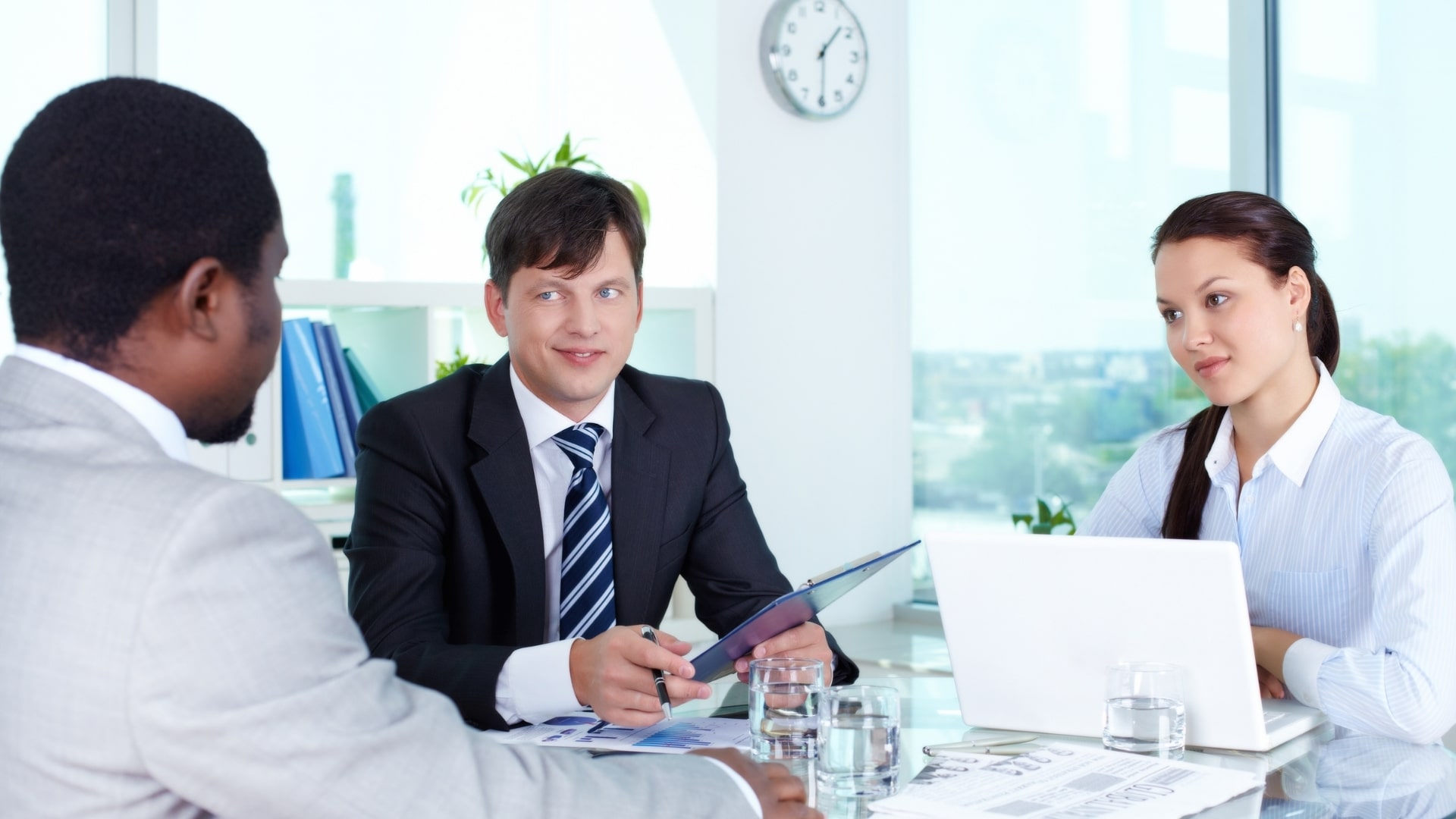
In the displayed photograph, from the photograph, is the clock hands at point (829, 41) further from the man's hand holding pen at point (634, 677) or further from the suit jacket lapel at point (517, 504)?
the man's hand holding pen at point (634, 677)

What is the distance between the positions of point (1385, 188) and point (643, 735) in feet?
10.7

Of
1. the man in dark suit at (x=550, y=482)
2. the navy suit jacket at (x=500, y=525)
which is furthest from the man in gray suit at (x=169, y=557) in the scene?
the man in dark suit at (x=550, y=482)

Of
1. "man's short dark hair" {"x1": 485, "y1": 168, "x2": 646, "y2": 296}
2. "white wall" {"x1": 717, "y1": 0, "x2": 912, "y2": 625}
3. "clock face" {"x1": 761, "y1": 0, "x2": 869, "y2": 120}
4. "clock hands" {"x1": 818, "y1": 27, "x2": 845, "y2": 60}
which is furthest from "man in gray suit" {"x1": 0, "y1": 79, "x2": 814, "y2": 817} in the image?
"clock hands" {"x1": 818, "y1": 27, "x2": 845, "y2": 60}

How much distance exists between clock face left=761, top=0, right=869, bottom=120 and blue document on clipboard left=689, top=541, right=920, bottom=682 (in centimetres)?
338

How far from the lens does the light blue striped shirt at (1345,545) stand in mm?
1523

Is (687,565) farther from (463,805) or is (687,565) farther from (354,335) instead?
(354,335)

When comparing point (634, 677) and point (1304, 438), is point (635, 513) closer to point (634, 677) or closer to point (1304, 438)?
point (634, 677)

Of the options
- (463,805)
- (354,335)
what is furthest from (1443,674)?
(354,335)

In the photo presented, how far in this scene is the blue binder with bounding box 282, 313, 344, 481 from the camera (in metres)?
3.41

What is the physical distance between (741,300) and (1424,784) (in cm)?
347

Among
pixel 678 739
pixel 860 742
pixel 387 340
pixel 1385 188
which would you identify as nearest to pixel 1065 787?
pixel 860 742

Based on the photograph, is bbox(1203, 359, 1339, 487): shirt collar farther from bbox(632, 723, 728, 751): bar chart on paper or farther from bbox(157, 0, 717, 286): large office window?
bbox(157, 0, 717, 286): large office window

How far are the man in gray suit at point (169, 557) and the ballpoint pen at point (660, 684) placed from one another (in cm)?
44

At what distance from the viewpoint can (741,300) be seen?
462 cm
